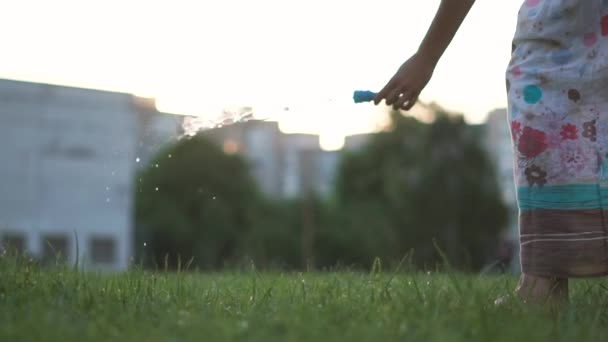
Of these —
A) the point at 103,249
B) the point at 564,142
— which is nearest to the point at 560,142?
the point at 564,142

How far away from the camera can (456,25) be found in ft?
11.6

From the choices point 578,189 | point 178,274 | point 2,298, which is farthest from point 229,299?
point 578,189

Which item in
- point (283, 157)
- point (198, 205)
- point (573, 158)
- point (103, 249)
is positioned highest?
point (283, 157)

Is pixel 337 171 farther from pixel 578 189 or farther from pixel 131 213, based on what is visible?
pixel 578 189

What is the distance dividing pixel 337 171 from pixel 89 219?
16.3m

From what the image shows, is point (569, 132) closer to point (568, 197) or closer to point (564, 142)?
point (564, 142)

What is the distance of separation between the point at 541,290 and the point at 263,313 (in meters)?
1.01

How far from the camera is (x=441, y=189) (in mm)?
51812

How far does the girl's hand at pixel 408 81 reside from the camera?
11.7 ft

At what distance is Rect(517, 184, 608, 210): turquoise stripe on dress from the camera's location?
3191 millimetres

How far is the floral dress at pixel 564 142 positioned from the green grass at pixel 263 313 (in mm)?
195

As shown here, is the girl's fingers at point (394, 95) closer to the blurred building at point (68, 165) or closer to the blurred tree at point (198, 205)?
the blurred building at point (68, 165)

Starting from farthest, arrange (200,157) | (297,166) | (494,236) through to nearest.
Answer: (297,166), (200,157), (494,236)

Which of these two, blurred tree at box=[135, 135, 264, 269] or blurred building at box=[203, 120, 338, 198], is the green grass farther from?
blurred building at box=[203, 120, 338, 198]
